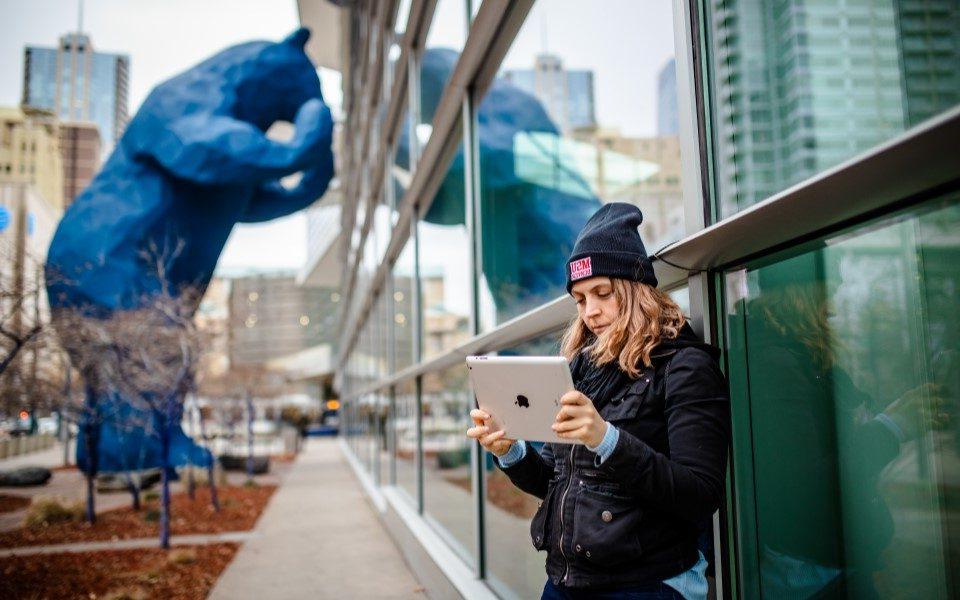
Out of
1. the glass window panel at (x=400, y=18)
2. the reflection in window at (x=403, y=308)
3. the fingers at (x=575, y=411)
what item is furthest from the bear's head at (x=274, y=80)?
the fingers at (x=575, y=411)

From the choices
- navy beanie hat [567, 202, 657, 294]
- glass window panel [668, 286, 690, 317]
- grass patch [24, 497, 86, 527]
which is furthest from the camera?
grass patch [24, 497, 86, 527]

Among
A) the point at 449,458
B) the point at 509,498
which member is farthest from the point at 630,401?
the point at 449,458

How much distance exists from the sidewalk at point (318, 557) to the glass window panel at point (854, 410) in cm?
458

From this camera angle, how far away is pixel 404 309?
9328 mm

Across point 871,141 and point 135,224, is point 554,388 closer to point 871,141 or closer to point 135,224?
point 871,141

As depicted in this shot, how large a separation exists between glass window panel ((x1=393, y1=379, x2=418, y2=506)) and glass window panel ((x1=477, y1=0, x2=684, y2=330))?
10.9ft

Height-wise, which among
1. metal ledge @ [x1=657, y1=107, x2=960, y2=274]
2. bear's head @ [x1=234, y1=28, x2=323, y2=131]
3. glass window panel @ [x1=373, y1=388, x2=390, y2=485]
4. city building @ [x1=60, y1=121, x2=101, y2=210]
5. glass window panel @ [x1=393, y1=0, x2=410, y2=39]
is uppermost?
city building @ [x1=60, y1=121, x2=101, y2=210]

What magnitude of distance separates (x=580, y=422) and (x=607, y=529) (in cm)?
30

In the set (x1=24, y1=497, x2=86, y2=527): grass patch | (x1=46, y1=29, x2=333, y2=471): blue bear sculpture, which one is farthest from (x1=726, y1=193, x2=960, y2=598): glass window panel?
(x1=46, y1=29, x2=333, y2=471): blue bear sculpture

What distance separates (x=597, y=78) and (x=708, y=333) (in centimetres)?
146

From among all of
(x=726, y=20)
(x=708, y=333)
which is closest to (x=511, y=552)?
(x=708, y=333)

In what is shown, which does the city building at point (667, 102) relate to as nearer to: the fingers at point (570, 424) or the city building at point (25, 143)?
the fingers at point (570, 424)

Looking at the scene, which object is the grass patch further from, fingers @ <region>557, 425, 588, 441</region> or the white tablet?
fingers @ <region>557, 425, 588, 441</region>

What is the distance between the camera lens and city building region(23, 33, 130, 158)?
5531 inches
